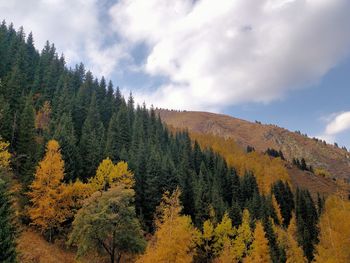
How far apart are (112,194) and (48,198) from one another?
1138 cm

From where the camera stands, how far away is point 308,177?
195 metres

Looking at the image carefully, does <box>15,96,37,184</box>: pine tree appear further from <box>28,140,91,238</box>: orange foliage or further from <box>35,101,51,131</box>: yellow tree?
<box>35,101,51,131</box>: yellow tree

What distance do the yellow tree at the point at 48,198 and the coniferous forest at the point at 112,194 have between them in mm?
161

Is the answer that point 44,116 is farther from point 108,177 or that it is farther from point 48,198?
point 48,198

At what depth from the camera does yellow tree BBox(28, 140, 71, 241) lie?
4884cm

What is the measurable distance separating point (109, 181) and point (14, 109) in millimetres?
37384

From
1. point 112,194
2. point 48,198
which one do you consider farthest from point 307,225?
point 48,198

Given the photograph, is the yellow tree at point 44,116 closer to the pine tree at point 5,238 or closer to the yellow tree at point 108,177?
the yellow tree at point 108,177

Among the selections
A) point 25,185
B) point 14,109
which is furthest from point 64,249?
point 14,109

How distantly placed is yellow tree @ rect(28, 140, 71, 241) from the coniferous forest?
161 millimetres

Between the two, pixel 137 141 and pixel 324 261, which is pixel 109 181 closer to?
pixel 324 261

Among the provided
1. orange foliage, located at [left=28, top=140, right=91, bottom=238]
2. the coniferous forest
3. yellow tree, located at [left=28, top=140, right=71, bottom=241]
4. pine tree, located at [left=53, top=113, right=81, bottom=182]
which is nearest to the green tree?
the coniferous forest

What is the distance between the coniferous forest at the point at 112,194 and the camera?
138 ft

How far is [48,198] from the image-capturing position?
49.3m
